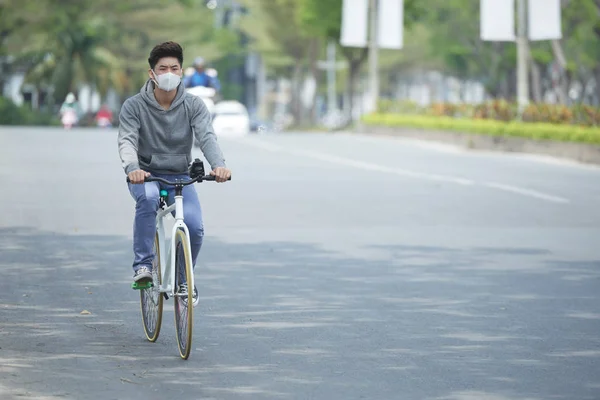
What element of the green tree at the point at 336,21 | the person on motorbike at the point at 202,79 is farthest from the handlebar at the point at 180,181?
the green tree at the point at 336,21

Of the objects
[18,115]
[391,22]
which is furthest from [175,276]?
[18,115]

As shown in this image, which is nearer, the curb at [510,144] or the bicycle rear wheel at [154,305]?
the bicycle rear wheel at [154,305]

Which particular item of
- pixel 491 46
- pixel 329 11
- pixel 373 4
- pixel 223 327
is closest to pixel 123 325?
pixel 223 327

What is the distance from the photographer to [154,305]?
381 inches

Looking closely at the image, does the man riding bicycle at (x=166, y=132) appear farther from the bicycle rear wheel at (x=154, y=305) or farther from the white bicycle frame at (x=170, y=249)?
the bicycle rear wheel at (x=154, y=305)

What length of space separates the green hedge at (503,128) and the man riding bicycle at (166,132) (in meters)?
24.0

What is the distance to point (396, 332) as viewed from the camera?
10.2m

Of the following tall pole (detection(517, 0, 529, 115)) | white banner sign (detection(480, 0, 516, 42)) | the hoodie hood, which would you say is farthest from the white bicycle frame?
tall pole (detection(517, 0, 529, 115))

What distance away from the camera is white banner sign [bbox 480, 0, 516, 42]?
42.7 meters

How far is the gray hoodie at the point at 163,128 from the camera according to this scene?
9.45 metres

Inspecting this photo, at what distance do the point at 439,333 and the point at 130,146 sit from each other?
85.4 inches

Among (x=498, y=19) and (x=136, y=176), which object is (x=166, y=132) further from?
(x=498, y=19)

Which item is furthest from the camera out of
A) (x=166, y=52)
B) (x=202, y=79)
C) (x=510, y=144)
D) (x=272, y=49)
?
(x=272, y=49)

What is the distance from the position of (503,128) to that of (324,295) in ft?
89.9
